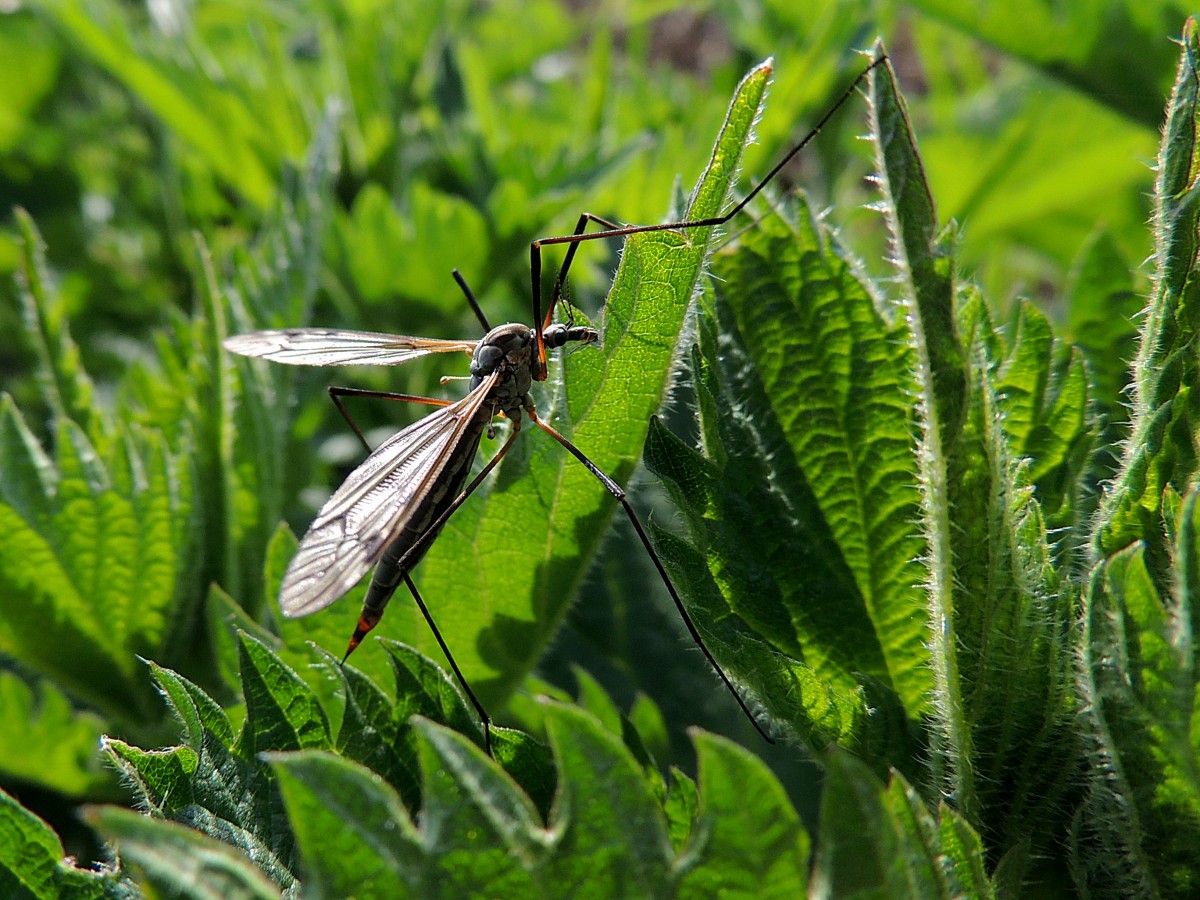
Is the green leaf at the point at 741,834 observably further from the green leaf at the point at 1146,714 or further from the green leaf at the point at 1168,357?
the green leaf at the point at 1168,357

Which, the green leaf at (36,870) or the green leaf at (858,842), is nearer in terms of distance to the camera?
the green leaf at (858,842)

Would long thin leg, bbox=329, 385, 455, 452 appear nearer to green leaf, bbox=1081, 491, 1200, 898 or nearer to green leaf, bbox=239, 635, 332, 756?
green leaf, bbox=239, 635, 332, 756

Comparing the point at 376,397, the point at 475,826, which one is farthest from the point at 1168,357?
the point at 376,397

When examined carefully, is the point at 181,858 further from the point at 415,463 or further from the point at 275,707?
the point at 415,463

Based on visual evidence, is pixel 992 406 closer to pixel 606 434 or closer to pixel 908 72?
pixel 606 434

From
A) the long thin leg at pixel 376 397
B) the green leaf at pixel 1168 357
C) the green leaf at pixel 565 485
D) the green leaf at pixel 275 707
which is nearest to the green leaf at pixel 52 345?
the long thin leg at pixel 376 397
